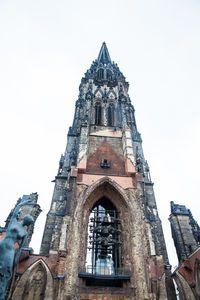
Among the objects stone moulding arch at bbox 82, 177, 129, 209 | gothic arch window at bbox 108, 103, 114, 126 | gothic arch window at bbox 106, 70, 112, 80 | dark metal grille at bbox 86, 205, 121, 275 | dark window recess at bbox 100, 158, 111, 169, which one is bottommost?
dark metal grille at bbox 86, 205, 121, 275

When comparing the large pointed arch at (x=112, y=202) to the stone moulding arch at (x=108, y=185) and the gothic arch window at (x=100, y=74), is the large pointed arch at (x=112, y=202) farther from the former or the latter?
the gothic arch window at (x=100, y=74)

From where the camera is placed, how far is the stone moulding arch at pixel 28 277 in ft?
29.2

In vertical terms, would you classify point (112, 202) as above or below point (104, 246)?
above

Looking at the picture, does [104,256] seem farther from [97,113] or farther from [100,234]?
[97,113]

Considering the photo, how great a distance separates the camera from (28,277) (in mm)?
9438

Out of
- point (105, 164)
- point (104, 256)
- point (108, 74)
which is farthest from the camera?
point (108, 74)

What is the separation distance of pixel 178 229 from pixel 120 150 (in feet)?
22.2

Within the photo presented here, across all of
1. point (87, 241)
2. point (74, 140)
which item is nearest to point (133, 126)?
point (74, 140)

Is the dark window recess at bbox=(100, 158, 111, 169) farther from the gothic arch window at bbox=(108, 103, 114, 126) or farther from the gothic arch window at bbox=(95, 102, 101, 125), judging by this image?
the gothic arch window at bbox=(95, 102, 101, 125)

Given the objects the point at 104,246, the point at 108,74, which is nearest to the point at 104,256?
the point at 104,246

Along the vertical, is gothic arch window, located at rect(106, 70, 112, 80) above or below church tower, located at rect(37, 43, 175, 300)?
above

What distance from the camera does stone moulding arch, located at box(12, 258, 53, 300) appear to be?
890 cm

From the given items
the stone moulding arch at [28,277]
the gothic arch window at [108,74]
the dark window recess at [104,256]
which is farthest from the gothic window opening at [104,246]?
the gothic arch window at [108,74]


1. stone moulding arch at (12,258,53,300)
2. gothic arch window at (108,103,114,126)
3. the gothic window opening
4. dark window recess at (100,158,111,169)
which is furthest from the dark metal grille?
gothic arch window at (108,103,114,126)
